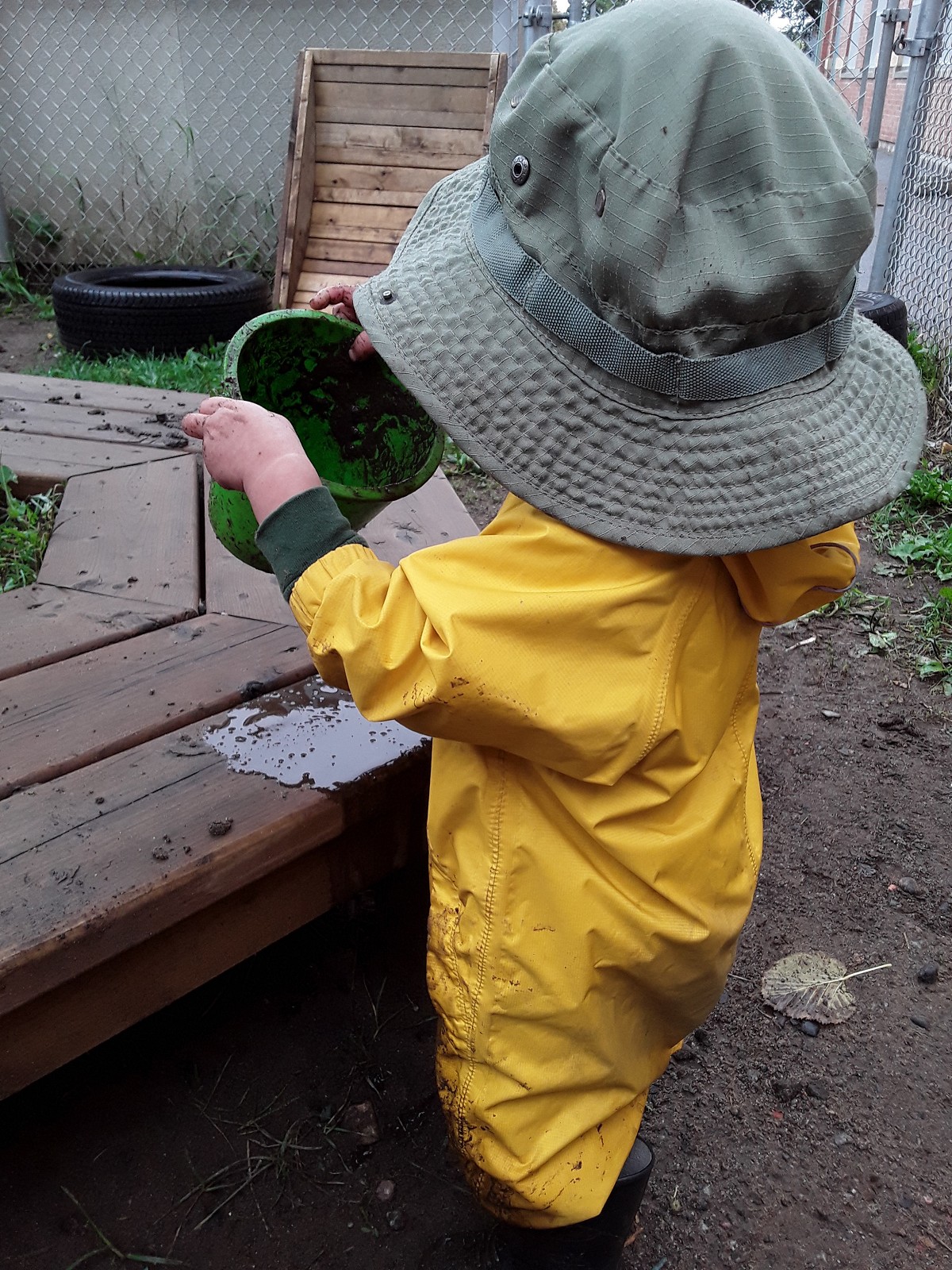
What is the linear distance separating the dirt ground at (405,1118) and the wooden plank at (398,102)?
4.51 metres

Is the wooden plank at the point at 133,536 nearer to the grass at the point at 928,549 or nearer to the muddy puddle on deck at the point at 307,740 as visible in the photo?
the muddy puddle on deck at the point at 307,740

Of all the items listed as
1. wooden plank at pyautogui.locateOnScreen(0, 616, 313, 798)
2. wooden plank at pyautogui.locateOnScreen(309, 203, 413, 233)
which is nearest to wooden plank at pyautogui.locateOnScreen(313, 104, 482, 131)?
wooden plank at pyautogui.locateOnScreen(309, 203, 413, 233)

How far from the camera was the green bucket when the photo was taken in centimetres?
140

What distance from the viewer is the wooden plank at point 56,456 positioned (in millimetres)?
2404

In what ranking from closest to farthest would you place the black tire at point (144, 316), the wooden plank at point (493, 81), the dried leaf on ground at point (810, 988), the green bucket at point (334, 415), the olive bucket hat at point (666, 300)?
the olive bucket hat at point (666, 300) → the green bucket at point (334, 415) → the dried leaf on ground at point (810, 988) → the black tire at point (144, 316) → the wooden plank at point (493, 81)

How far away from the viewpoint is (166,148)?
6.29m

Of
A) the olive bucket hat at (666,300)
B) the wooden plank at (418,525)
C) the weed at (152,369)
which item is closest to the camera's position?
the olive bucket hat at (666,300)

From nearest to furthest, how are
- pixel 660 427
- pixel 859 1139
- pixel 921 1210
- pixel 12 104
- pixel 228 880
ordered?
pixel 660 427
pixel 228 880
pixel 921 1210
pixel 859 1139
pixel 12 104

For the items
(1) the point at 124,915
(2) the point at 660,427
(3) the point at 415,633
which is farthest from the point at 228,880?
(2) the point at 660,427

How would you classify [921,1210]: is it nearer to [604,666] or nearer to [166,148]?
[604,666]

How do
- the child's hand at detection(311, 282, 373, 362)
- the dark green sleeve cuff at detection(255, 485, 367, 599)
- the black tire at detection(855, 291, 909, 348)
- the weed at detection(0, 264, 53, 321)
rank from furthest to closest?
the weed at detection(0, 264, 53, 321) → the black tire at detection(855, 291, 909, 348) → the child's hand at detection(311, 282, 373, 362) → the dark green sleeve cuff at detection(255, 485, 367, 599)

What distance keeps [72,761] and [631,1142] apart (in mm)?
902

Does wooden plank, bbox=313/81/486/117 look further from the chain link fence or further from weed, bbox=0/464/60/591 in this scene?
weed, bbox=0/464/60/591

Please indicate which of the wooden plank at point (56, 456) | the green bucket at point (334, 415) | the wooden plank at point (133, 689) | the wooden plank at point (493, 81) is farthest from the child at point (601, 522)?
the wooden plank at point (493, 81)
